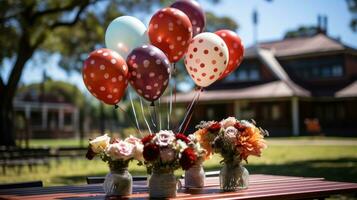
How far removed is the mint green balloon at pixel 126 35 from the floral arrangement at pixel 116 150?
5.84 ft

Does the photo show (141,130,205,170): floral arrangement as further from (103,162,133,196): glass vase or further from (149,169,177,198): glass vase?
(103,162,133,196): glass vase

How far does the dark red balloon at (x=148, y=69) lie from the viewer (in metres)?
5.00

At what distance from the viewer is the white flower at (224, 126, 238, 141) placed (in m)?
4.61

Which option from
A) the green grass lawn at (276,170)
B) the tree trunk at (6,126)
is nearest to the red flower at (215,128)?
the green grass lawn at (276,170)

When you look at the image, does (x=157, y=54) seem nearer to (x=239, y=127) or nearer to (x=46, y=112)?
(x=239, y=127)

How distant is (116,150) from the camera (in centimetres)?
415

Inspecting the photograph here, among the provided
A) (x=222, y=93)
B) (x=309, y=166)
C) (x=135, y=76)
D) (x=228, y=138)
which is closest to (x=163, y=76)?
(x=135, y=76)

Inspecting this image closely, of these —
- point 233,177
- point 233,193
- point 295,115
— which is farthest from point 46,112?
point 233,193

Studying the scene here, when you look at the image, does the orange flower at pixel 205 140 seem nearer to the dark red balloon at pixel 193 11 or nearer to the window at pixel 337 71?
the dark red balloon at pixel 193 11

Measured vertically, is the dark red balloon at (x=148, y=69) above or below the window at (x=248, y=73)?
below

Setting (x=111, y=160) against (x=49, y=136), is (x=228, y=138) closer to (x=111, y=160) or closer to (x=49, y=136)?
(x=111, y=160)

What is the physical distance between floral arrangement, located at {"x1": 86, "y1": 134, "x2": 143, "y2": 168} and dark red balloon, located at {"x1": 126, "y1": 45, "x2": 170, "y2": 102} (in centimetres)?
92

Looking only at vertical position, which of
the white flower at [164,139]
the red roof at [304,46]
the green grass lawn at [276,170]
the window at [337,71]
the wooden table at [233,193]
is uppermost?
the red roof at [304,46]

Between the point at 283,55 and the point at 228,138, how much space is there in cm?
3455
